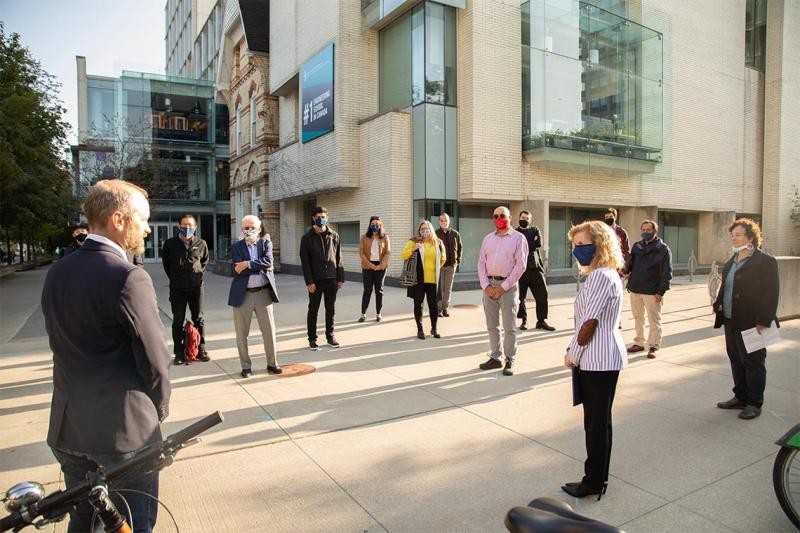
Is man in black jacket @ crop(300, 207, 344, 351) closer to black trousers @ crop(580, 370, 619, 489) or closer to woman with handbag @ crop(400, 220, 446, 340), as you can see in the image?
woman with handbag @ crop(400, 220, 446, 340)

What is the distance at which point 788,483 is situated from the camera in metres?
3.12

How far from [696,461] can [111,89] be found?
42.7m

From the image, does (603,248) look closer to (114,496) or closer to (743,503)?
(743,503)

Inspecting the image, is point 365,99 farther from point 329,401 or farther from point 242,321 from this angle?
point 329,401

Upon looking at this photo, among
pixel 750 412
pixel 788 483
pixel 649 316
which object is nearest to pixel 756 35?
pixel 649 316

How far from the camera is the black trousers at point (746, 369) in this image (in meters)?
4.87

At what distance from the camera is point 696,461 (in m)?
3.97

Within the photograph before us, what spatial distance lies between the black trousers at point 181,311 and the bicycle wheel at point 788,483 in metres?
6.33

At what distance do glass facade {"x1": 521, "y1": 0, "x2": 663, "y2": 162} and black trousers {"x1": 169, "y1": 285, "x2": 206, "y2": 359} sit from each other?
39.9 feet

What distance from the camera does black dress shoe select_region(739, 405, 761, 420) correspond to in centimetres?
482

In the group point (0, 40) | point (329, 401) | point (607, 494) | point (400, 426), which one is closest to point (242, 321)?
point (329, 401)

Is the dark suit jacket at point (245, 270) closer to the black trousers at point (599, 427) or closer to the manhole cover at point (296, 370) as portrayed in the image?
the manhole cover at point (296, 370)

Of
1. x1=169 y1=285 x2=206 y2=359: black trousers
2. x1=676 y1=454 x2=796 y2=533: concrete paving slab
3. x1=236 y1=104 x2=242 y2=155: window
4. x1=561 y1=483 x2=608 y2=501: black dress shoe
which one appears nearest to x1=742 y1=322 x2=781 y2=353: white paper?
x1=676 y1=454 x2=796 y2=533: concrete paving slab

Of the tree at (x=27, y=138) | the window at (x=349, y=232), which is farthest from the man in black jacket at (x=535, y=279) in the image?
the tree at (x=27, y=138)
